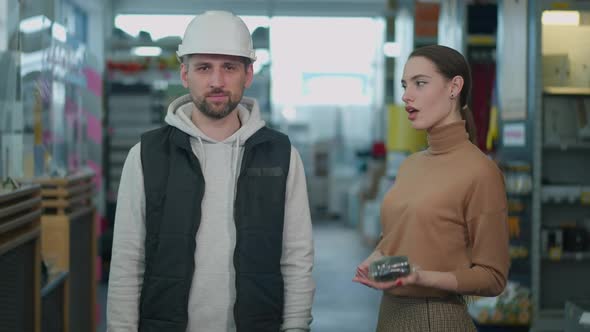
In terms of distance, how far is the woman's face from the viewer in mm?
2332

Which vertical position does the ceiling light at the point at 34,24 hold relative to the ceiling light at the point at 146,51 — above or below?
below

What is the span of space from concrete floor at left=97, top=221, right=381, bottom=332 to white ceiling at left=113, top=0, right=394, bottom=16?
4.46 metres

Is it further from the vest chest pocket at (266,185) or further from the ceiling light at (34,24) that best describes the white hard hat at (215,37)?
the ceiling light at (34,24)

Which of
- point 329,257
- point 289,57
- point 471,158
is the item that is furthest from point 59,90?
point 289,57

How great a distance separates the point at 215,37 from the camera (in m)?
2.42

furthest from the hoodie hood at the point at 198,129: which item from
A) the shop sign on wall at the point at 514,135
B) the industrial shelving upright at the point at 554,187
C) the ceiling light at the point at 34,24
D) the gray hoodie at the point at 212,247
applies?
the shop sign on wall at the point at 514,135

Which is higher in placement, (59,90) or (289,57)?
(289,57)

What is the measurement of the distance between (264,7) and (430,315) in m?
12.9

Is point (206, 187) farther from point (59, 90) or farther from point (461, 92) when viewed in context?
point (59, 90)

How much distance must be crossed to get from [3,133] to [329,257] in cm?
684

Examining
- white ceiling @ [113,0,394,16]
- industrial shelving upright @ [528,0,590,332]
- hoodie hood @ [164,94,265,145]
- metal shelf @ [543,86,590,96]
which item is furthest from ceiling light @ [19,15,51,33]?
white ceiling @ [113,0,394,16]

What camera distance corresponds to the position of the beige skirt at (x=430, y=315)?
90.7 inches

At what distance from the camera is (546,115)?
6266mm

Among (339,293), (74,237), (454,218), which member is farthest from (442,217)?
(339,293)
